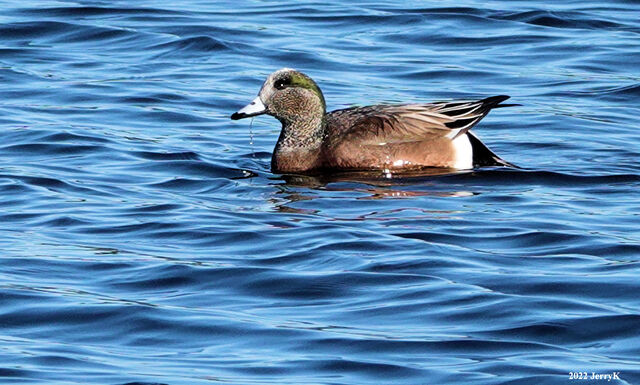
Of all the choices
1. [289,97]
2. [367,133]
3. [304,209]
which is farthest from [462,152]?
[304,209]

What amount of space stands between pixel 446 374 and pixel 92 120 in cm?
675

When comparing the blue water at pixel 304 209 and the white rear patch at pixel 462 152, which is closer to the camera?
the blue water at pixel 304 209

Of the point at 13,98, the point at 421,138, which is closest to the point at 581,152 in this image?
the point at 421,138

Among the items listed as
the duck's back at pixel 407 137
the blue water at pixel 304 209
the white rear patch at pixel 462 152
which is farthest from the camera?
the white rear patch at pixel 462 152

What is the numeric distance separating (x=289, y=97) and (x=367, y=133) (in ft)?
2.43

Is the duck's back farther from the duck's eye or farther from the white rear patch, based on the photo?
the duck's eye

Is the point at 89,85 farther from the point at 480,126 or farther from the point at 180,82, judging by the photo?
the point at 480,126

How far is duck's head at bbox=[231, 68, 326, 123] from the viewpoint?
444 inches

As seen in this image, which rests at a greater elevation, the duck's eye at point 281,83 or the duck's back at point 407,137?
the duck's eye at point 281,83

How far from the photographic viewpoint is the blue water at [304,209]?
21.9ft

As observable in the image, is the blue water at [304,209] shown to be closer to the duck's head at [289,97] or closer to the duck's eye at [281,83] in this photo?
the duck's head at [289,97]

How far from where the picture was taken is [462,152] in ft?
36.6

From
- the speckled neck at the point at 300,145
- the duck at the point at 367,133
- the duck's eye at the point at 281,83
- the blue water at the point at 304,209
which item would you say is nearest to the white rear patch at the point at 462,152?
the duck at the point at 367,133

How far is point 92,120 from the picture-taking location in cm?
1248
